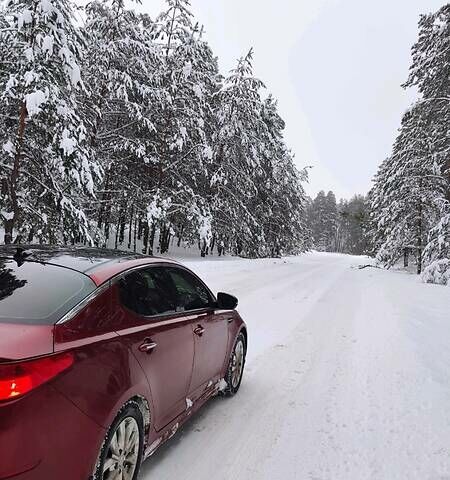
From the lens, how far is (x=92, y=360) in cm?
251

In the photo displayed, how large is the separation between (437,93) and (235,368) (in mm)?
18598

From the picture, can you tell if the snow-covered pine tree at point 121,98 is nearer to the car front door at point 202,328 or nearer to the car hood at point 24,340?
the car front door at point 202,328

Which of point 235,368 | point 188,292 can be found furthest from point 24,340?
point 235,368

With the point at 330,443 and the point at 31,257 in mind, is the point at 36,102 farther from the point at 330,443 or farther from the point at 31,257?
the point at 330,443

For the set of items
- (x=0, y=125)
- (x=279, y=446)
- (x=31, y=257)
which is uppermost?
(x=0, y=125)

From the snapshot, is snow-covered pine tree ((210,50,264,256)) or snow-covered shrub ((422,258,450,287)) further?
snow-covered pine tree ((210,50,264,256))

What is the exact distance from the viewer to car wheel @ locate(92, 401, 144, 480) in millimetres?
2600

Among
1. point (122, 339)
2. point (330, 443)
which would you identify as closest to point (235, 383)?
point (330, 443)

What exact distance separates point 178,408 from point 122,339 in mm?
1105

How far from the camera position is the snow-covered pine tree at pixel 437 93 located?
18375 millimetres

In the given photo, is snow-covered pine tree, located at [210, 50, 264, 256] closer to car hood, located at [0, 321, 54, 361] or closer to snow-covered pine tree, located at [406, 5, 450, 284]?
snow-covered pine tree, located at [406, 5, 450, 284]

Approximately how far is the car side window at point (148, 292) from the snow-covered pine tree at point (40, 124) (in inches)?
380

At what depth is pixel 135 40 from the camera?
20141 millimetres

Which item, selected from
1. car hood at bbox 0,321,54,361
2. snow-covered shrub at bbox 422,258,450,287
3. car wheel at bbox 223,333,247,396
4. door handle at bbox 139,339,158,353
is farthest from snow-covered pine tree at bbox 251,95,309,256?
car hood at bbox 0,321,54,361
